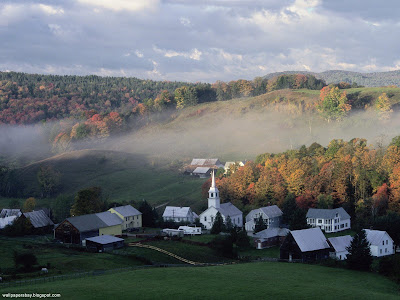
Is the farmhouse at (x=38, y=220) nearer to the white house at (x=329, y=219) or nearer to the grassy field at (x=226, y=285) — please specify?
the grassy field at (x=226, y=285)

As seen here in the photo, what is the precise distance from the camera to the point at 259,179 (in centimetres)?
9700

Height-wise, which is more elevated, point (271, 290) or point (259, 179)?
point (259, 179)

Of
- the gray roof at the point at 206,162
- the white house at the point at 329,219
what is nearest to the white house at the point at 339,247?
the white house at the point at 329,219

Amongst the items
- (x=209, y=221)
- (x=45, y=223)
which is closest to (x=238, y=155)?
(x=209, y=221)

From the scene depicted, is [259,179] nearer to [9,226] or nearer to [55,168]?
[9,226]

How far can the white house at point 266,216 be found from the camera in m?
86.2

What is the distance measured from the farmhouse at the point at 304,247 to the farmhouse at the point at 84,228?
83.1 feet

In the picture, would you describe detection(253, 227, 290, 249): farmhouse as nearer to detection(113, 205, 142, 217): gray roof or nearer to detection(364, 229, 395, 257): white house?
detection(364, 229, 395, 257): white house

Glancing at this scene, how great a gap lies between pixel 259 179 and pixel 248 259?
3393cm

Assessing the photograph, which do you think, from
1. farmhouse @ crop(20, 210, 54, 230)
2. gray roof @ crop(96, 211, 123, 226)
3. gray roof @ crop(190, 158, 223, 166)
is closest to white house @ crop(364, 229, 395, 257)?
gray roof @ crop(96, 211, 123, 226)

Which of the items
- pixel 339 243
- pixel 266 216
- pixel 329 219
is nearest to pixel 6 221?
pixel 266 216

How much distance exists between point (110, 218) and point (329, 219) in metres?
31.9

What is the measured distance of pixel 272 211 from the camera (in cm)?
8850

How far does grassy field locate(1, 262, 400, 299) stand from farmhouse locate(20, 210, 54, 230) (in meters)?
36.6
